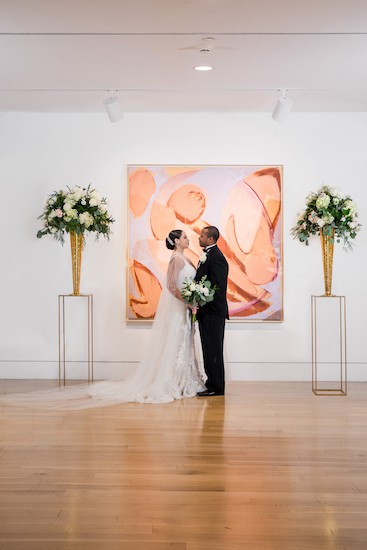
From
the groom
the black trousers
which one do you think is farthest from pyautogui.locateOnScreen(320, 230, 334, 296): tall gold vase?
the black trousers

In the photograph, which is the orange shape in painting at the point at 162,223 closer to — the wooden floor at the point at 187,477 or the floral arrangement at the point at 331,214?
the floral arrangement at the point at 331,214

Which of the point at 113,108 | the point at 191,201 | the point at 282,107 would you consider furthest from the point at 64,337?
the point at 282,107

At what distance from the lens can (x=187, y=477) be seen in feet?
17.8

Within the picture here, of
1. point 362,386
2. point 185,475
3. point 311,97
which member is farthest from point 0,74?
point 362,386

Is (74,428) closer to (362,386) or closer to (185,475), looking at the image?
(185,475)

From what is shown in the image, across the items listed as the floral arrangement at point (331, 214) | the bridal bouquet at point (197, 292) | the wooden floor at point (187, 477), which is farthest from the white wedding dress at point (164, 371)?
Result: the floral arrangement at point (331, 214)

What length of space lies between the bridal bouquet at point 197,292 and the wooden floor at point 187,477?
1114 mm

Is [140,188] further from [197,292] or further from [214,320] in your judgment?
[214,320]

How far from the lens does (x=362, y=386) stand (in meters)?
9.61

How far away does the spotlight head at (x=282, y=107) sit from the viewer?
8.62 metres

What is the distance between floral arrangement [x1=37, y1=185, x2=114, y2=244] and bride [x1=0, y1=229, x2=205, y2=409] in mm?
972

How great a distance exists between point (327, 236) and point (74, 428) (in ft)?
12.2

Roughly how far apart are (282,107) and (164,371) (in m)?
3.23

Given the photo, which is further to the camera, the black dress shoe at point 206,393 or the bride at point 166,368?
the black dress shoe at point 206,393
